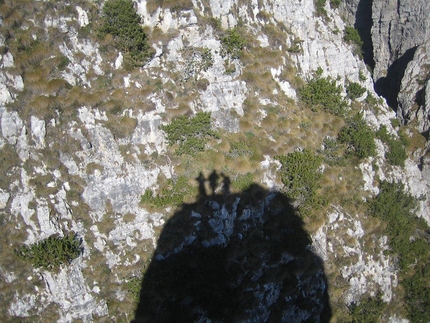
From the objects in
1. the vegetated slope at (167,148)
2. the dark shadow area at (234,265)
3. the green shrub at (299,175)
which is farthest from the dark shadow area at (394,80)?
the dark shadow area at (234,265)

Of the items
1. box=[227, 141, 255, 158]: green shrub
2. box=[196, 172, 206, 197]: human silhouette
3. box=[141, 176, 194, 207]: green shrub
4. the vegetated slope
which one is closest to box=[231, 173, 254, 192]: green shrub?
the vegetated slope

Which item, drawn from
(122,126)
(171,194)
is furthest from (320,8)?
(171,194)

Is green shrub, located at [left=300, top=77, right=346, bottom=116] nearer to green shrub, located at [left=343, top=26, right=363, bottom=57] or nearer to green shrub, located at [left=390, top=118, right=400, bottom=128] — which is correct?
green shrub, located at [left=390, top=118, right=400, bottom=128]

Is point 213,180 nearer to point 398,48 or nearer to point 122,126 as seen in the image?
point 122,126

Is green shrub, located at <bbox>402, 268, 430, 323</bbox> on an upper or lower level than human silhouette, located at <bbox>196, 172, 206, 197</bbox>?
lower

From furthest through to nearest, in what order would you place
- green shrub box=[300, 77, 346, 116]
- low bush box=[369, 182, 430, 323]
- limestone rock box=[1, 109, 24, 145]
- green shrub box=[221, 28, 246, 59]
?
1. green shrub box=[300, 77, 346, 116]
2. green shrub box=[221, 28, 246, 59]
3. low bush box=[369, 182, 430, 323]
4. limestone rock box=[1, 109, 24, 145]

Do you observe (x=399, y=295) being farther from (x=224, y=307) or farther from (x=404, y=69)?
(x=404, y=69)

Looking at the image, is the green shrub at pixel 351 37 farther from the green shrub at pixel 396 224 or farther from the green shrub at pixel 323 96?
the green shrub at pixel 396 224
